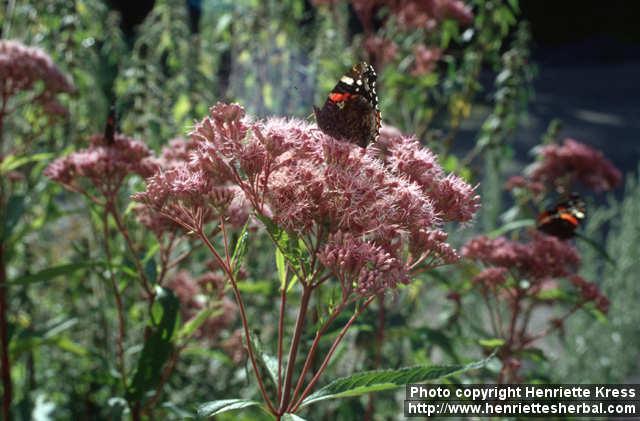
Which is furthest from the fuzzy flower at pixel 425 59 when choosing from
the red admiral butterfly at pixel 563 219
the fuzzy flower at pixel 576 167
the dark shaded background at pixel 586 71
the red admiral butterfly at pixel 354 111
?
the dark shaded background at pixel 586 71

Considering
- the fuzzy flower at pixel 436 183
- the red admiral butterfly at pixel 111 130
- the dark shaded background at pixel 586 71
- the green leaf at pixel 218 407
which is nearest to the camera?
the green leaf at pixel 218 407

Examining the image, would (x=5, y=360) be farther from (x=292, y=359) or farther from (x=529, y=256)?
(x=529, y=256)

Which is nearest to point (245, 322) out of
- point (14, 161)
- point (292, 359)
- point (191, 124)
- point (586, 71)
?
point (292, 359)

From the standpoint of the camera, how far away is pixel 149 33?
126 inches

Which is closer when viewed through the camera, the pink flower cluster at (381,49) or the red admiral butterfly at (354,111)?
the red admiral butterfly at (354,111)

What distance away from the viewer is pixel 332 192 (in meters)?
1.35

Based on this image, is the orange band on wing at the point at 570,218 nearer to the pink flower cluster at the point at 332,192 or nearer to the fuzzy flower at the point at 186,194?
the pink flower cluster at the point at 332,192

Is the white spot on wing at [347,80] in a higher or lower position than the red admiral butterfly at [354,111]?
higher

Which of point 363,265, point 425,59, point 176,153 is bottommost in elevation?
point 363,265

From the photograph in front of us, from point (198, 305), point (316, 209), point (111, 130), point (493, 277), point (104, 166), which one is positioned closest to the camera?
point (316, 209)

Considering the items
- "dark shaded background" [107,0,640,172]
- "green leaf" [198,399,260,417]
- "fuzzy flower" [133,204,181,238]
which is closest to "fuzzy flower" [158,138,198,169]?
"fuzzy flower" [133,204,181,238]

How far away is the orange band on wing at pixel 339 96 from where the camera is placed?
1.63 m

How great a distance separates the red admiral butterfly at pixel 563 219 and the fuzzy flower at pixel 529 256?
0.19ft

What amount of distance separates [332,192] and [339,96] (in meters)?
0.40
